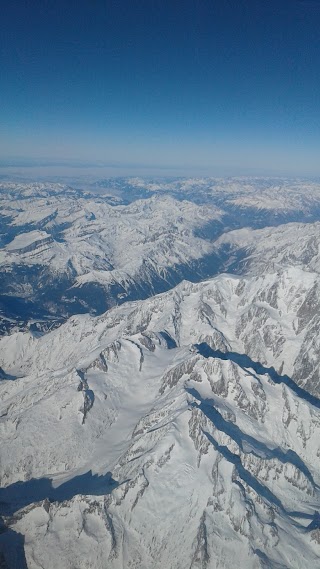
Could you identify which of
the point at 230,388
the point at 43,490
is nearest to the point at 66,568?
the point at 43,490

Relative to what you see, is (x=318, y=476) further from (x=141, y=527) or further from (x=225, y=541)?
(x=141, y=527)

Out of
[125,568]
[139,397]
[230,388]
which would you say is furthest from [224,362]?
[125,568]

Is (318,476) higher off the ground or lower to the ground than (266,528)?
lower

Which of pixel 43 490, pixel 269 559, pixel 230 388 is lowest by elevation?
pixel 43 490

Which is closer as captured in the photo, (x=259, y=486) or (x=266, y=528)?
(x=266, y=528)

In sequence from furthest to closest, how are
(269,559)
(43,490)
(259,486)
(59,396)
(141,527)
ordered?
(59,396)
(43,490)
(259,486)
(141,527)
(269,559)

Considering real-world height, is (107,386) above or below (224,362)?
below

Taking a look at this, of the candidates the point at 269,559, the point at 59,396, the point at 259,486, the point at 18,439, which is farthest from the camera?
the point at 59,396

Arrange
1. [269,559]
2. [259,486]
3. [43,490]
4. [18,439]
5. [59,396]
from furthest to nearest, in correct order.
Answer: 1. [59,396]
2. [18,439]
3. [43,490]
4. [259,486]
5. [269,559]

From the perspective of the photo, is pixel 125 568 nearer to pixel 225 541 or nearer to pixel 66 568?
pixel 66 568
